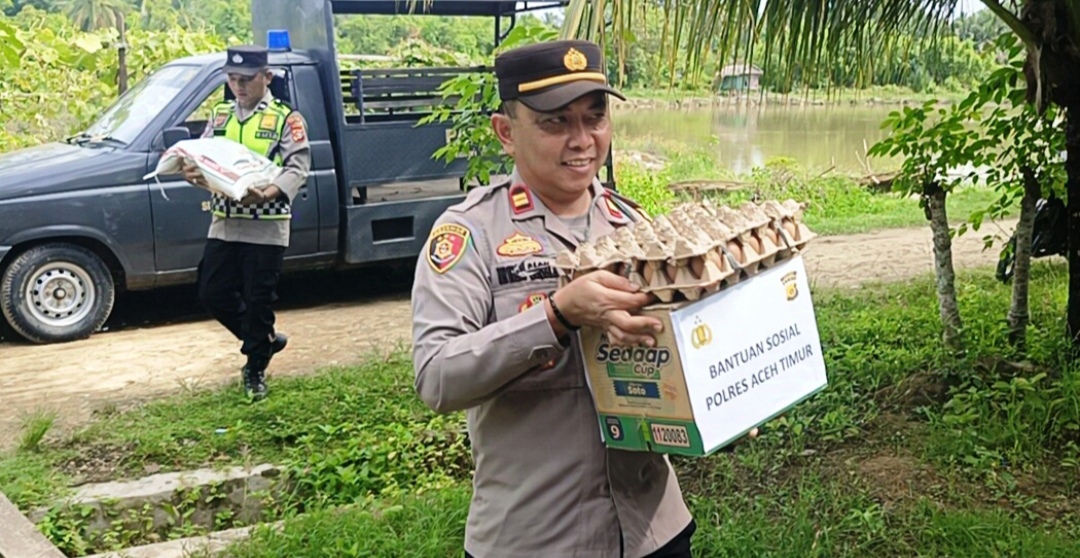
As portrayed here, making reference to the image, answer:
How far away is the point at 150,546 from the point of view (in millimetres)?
3967

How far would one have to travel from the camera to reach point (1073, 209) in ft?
15.9

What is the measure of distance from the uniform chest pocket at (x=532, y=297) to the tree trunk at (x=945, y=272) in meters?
3.47

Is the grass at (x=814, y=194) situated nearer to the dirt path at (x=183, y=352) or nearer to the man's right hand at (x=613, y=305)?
the dirt path at (x=183, y=352)

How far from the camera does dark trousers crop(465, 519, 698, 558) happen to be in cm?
213

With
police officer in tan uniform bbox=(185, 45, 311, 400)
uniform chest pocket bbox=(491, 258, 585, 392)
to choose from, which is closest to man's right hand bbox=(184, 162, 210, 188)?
police officer in tan uniform bbox=(185, 45, 311, 400)

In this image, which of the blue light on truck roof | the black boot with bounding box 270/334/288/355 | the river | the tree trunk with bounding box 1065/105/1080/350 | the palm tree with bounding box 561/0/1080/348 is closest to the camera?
the palm tree with bounding box 561/0/1080/348

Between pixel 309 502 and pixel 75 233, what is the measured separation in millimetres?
3483

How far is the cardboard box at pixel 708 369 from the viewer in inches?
71.2

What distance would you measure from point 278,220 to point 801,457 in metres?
2.78

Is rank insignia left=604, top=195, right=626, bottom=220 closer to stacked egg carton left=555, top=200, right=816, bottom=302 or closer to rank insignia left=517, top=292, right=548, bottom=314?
stacked egg carton left=555, top=200, right=816, bottom=302

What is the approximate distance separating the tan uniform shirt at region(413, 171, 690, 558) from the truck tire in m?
5.79

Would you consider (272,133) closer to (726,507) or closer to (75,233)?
(75,233)

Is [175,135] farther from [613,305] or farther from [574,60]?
[613,305]

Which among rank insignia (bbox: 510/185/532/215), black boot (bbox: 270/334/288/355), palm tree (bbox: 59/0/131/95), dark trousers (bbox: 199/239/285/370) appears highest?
palm tree (bbox: 59/0/131/95)
